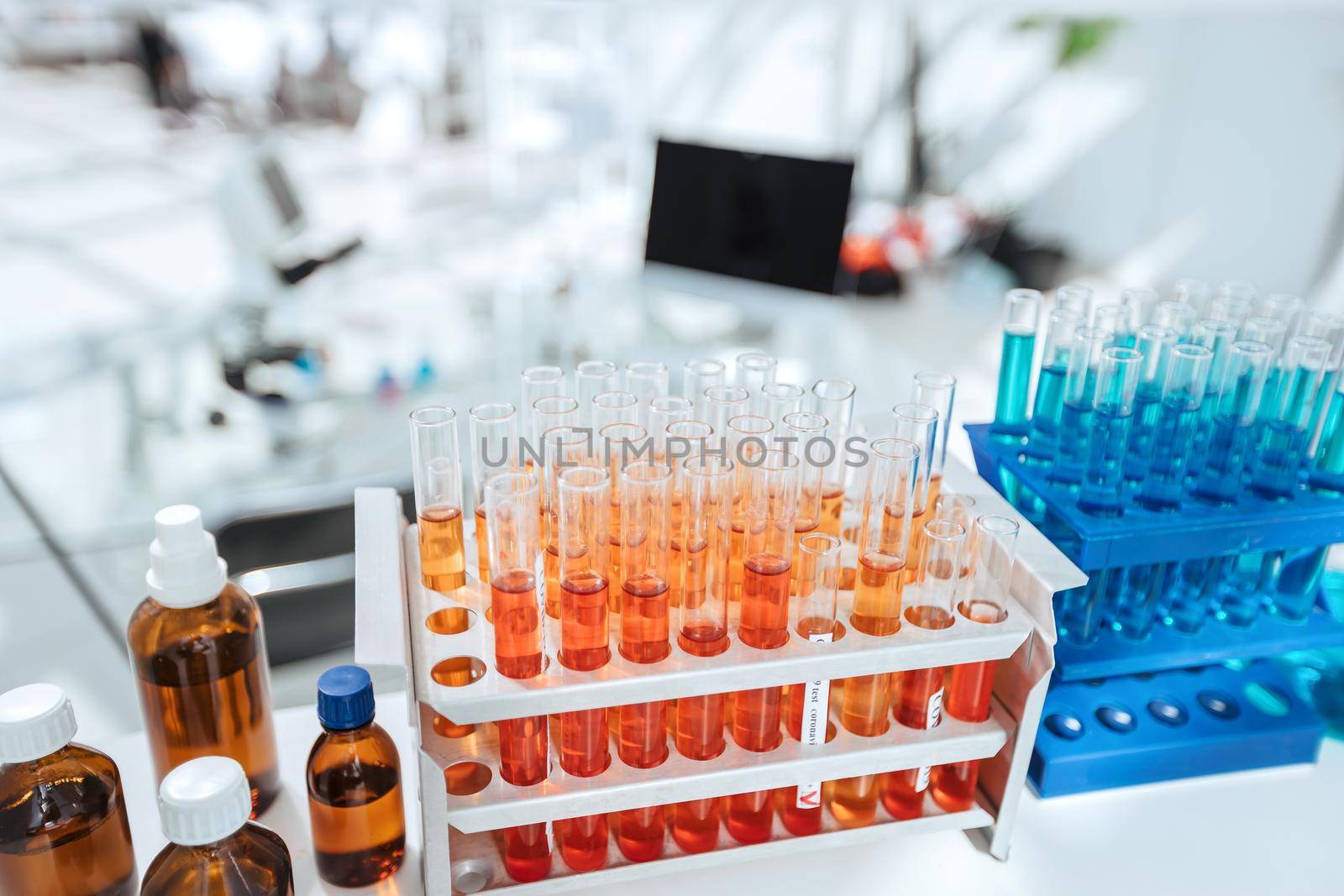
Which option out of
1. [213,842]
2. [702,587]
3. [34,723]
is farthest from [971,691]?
[34,723]

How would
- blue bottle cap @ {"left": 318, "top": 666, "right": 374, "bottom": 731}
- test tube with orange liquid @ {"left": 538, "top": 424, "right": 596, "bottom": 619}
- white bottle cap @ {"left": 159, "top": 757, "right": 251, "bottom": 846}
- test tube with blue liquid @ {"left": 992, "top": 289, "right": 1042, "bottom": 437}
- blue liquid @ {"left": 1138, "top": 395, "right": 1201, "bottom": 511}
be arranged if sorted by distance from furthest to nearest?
→ 1. test tube with blue liquid @ {"left": 992, "top": 289, "right": 1042, "bottom": 437}
2. blue liquid @ {"left": 1138, "top": 395, "right": 1201, "bottom": 511}
3. test tube with orange liquid @ {"left": 538, "top": 424, "right": 596, "bottom": 619}
4. blue bottle cap @ {"left": 318, "top": 666, "right": 374, "bottom": 731}
5. white bottle cap @ {"left": 159, "top": 757, "right": 251, "bottom": 846}

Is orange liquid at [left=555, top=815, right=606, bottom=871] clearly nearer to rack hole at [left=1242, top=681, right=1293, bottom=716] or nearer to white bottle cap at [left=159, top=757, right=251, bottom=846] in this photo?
white bottle cap at [left=159, top=757, right=251, bottom=846]

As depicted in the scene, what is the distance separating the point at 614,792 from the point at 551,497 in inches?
8.9

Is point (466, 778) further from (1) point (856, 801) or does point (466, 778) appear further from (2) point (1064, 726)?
(2) point (1064, 726)

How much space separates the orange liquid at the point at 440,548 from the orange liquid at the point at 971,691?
0.42 m

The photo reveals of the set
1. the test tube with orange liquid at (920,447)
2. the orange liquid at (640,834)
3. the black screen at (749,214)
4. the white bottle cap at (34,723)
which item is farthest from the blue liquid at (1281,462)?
the black screen at (749,214)

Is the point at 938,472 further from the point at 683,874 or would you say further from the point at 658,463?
the point at 683,874

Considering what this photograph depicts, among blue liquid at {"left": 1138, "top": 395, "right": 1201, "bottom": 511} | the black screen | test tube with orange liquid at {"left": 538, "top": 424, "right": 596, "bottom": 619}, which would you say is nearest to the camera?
test tube with orange liquid at {"left": 538, "top": 424, "right": 596, "bottom": 619}

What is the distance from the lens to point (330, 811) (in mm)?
695

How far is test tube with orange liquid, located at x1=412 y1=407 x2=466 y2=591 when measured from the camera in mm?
750

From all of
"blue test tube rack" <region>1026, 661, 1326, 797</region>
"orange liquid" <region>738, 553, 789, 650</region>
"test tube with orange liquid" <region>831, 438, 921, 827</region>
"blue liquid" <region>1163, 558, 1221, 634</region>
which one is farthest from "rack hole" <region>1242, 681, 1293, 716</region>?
"orange liquid" <region>738, 553, 789, 650</region>

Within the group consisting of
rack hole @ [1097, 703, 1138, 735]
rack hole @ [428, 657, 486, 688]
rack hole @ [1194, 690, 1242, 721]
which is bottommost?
rack hole @ [1097, 703, 1138, 735]

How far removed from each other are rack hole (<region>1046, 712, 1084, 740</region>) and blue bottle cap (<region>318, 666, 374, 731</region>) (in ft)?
2.01

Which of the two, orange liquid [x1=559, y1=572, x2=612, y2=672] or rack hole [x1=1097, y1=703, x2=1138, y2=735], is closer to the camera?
orange liquid [x1=559, y1=572, x2=612, y2=672]
